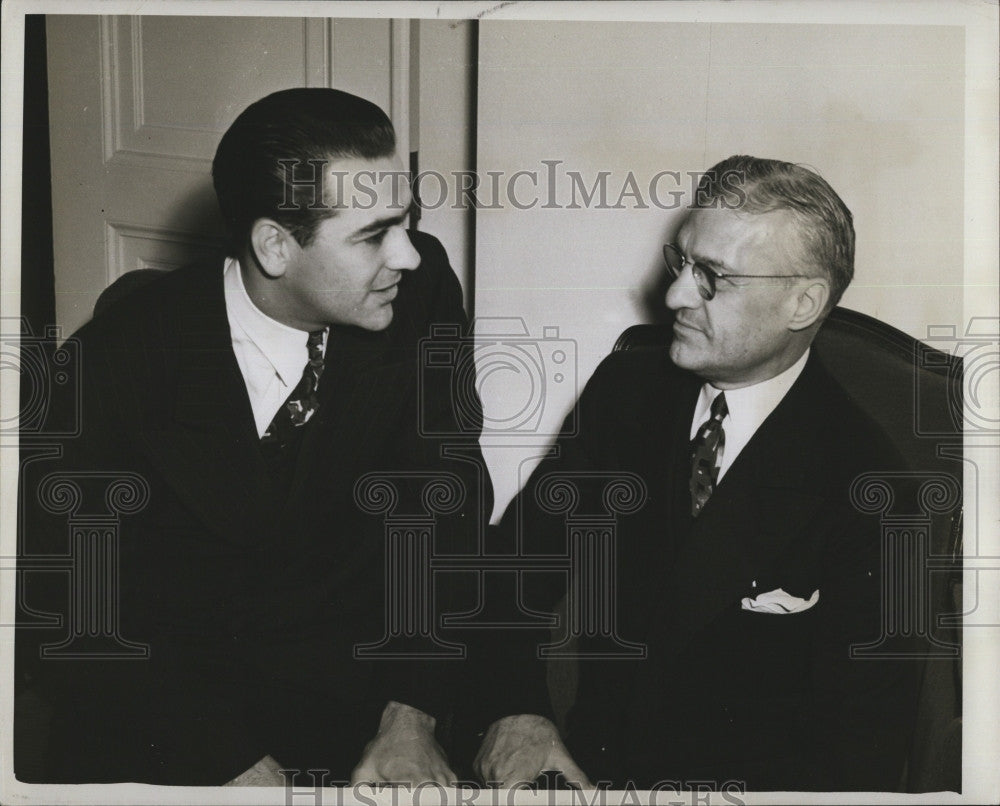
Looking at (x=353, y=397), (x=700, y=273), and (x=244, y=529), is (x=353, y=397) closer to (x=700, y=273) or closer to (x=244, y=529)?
(x=244, y=529)

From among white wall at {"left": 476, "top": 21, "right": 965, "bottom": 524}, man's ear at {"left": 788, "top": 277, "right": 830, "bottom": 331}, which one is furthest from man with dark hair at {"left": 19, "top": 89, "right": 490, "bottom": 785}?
man's ear at {"left": 788, "top": 277, "right": 830, "bottom": 331}

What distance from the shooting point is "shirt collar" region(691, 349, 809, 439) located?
129 cm

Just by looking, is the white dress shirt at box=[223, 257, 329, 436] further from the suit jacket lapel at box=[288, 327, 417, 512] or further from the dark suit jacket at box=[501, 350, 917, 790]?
the dark suit jacket at box=[501, 350, 917, 790]

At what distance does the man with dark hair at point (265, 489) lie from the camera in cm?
129

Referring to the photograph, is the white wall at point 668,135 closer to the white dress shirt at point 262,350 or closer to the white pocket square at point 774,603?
the white dress shirt at point 262,350

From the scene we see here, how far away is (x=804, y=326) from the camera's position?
4.19 feet

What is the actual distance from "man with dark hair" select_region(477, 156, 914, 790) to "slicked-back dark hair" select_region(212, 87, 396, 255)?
1.40ft

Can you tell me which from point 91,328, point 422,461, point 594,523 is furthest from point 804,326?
point 91,328

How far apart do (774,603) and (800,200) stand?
521 millimetres

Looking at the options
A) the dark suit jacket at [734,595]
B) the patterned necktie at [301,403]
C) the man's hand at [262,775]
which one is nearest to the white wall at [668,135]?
the dark suit jacket at [734,595]

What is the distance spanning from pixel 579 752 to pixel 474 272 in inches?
25.6

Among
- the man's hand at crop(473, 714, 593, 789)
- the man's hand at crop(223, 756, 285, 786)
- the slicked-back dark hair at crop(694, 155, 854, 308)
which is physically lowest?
the man's hand at crop(223, 756, 285, 786)

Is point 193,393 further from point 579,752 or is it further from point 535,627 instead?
point 579,752

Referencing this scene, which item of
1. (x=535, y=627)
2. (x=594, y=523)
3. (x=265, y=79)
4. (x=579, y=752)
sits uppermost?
(x=265, y=79)
